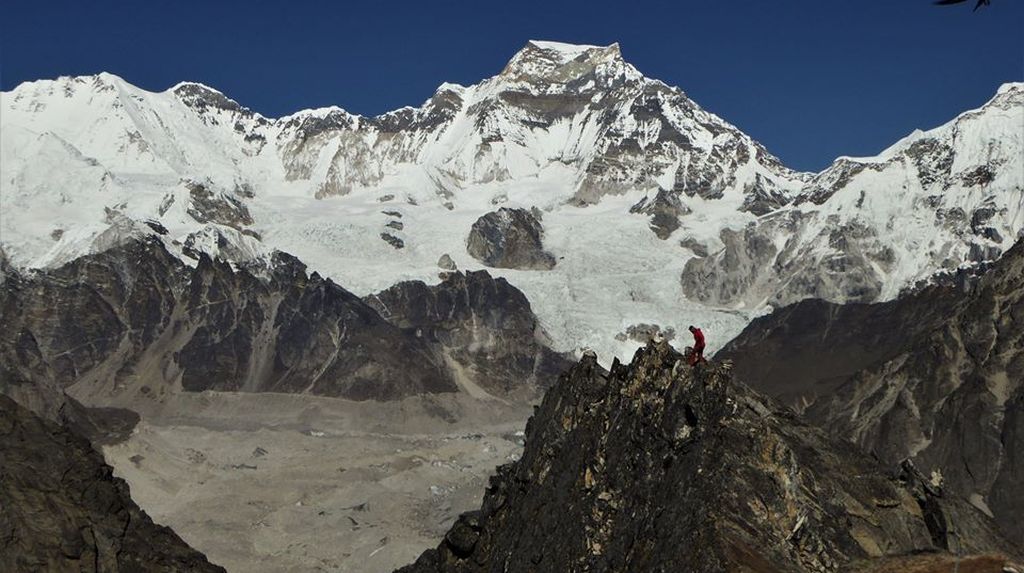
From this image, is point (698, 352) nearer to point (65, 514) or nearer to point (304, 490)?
point (65, 514)

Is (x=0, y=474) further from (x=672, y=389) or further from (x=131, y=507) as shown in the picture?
(x=672, y=389)

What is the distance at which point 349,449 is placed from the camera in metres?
184

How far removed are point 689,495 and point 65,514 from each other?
23.9m

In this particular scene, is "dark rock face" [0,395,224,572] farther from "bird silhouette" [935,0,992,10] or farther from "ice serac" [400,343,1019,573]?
"bird silhouette" [935,0,992,10]

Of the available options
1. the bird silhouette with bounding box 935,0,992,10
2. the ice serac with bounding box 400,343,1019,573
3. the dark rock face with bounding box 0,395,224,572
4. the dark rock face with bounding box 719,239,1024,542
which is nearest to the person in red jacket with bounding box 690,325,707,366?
the ice serac with bounding box 400,343,1019,573

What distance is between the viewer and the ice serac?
2497 cm

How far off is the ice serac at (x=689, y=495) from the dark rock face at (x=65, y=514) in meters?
8.96

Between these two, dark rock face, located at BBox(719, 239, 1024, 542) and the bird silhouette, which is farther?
dark rock face, located at BBox(719, 239, 1024, 542)

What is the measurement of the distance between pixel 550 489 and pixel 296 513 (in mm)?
97320

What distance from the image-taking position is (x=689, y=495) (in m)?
26.3

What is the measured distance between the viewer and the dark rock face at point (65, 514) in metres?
42.8

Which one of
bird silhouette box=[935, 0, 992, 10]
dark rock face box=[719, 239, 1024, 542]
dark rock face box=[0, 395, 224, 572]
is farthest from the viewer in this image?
dark rock face box=[719, 239, 1024, 542]

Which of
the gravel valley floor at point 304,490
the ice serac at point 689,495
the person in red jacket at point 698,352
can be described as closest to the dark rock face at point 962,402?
the gravel valley floor at point 304,490

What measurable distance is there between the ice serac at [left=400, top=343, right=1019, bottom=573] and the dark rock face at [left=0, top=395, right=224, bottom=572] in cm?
896
